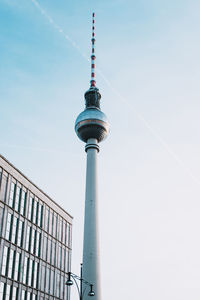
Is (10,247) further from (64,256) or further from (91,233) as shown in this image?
(64,256)

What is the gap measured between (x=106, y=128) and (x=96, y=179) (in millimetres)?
11260

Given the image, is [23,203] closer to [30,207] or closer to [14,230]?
[30,207]

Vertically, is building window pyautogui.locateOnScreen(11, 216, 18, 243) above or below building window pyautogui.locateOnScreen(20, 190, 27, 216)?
below

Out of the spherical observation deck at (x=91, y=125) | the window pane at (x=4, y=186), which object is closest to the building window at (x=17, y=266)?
the window pane at (x=4, y=186)

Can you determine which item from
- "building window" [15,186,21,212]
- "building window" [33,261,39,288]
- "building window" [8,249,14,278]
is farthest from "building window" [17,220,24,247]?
"building window" [33,261,39,288]

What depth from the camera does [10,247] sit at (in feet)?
174

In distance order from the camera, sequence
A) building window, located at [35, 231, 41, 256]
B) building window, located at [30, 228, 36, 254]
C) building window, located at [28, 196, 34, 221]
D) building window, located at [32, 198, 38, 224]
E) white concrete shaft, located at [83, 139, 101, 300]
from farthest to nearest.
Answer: building window, located at [32, 198, 38, 224] → building window, located at [35, 231, 41, 256] → building window, located at [28, 196, 34, 221] → building window, located at [30, 228, 36, 254] → white concrete shaft, located at [83, 139, 101, 300]

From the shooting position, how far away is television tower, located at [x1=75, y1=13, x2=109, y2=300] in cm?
5656

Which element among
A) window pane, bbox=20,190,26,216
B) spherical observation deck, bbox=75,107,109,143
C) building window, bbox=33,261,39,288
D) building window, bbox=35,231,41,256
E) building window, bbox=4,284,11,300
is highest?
spherical observation deck, bbox=75,107,109,143

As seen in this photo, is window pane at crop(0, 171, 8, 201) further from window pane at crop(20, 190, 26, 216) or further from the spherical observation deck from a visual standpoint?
the spherical observation deck

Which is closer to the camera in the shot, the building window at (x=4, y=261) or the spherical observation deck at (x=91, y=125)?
the building window at (x=4, y=261)

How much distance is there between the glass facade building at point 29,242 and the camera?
5269cm

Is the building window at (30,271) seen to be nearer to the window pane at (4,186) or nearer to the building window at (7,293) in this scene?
the building window at (7,293)

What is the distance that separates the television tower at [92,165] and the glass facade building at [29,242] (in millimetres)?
8429
